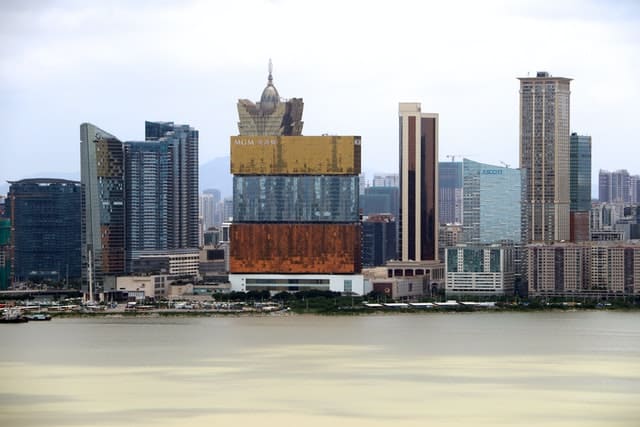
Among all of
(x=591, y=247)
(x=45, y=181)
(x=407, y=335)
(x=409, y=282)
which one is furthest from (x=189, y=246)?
(x=407, y=335)

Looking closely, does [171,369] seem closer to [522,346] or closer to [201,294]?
[522,346]

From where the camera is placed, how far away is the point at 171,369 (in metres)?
20.6

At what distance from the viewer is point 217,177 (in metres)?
127

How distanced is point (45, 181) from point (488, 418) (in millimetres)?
32167

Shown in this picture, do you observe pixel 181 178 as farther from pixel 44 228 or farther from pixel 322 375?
pixel 322 375

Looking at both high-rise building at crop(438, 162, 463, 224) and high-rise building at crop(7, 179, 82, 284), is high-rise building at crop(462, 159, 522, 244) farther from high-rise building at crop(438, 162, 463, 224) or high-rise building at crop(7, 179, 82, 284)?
high-rise building at crop(438, 162, 463, 224)

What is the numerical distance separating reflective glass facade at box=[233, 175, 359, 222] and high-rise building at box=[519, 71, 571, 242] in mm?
10803

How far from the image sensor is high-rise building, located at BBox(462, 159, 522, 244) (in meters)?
45.2

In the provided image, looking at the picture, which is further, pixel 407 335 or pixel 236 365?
pixel 407 335

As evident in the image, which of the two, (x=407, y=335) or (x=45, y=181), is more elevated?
(x=45, y=181)

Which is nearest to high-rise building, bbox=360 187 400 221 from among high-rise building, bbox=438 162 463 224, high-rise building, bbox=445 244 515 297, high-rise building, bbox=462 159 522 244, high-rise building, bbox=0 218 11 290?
high-rise building, bbox=438 162 463 224

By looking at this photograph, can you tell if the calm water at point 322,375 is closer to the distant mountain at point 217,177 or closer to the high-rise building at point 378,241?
the high-rise building at point 378,241

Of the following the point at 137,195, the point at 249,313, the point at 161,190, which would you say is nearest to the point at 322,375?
the point at 249,313

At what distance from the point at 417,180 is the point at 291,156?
498 centimetres
